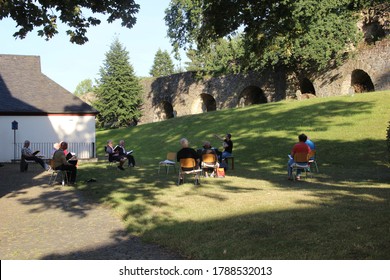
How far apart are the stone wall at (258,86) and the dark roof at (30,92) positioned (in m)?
19.1

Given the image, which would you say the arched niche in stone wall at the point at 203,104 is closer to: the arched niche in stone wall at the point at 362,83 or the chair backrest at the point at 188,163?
the arched niche in stone wall at the point at 362,83

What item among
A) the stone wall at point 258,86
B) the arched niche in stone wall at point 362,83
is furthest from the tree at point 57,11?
the arched niche in stone wall at point 362,83

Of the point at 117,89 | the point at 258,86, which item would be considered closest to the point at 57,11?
the point at 258,86

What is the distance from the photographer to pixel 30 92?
26766 mm

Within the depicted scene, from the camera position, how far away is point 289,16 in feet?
29.9

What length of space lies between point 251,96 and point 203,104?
6.66 meters

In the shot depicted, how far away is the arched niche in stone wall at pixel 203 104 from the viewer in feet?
157

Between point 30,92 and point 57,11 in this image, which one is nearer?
point 57,11

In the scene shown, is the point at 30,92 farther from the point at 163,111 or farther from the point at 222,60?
the point at 163,111

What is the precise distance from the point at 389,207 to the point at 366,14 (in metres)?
32.0

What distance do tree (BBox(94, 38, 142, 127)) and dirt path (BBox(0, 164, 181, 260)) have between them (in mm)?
37163

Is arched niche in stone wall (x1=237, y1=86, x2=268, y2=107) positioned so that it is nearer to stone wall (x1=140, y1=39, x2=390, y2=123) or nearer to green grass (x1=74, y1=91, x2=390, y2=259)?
stone wall (x1=140, y1=39, x2=390, y2=123)

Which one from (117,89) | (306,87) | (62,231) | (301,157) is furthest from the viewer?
(117,89)

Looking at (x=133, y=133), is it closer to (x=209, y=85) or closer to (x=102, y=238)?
(x=209, y=85)
